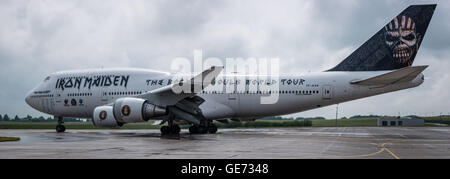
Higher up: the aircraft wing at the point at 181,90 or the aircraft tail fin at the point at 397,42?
the aircraft tail fin at the point at 397,42

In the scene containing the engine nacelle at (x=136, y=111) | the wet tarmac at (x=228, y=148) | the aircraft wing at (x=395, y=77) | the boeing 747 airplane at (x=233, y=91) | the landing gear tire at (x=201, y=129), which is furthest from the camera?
the landing gear tire at (x=201, y=129)

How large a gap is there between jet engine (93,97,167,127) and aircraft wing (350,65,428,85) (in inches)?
465

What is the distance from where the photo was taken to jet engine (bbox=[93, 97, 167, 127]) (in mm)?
21312

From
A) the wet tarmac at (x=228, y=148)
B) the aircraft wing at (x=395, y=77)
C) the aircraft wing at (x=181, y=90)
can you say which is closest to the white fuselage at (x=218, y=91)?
the aircraft wing at (x=395, y=77)

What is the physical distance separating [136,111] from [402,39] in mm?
15648

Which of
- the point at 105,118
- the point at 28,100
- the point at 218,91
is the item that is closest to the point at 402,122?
the point at 218,91

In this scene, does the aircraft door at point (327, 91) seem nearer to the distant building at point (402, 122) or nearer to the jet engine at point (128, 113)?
the jet engine at point (128, 113)

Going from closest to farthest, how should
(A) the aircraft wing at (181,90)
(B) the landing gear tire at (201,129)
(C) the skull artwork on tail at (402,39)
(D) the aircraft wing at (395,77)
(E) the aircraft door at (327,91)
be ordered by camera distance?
(D) the aircraft wing at (395,77) < (A) the aircraft wing at (181,90) < (C) the skull artwork on tail at (402,39) < (E) the aircraft door at (327,91) < (B) the landing gear tire at (201,129)

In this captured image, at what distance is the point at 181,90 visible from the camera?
72.4ft

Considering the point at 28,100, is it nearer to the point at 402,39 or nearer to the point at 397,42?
the point at 397,42

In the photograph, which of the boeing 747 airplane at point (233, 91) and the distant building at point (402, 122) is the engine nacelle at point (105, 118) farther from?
the distant building at point (402, 122)

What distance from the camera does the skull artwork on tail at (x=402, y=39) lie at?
72.5ft

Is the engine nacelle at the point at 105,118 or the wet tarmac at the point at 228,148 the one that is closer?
the wet tarmac at the point at 228,148

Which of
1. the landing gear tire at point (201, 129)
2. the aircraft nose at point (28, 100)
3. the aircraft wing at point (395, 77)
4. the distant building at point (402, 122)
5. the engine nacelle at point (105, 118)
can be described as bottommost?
the distant building at point (402, 122)
